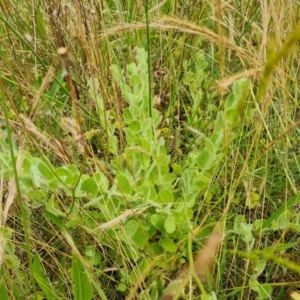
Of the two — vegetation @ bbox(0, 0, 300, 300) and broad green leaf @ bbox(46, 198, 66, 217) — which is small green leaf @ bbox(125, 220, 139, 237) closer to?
vegetation @ bbox(0, 0, 300, 300)

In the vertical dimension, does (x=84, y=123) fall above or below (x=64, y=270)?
above

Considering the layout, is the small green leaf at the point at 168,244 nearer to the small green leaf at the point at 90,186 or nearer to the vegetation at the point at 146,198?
the vegetation at the point at 146,198

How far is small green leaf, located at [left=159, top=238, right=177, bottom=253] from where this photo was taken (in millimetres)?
947

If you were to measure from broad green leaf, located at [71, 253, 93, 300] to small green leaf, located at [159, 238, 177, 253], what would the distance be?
0.57 feet

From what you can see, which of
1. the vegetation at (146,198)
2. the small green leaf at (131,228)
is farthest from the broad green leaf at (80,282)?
the small green leaf at (131,228)

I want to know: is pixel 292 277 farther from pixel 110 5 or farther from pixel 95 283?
pixel 110 5

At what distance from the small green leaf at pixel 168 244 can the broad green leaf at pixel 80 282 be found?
0.57 ft

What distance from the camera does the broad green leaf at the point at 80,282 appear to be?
31.6 inches

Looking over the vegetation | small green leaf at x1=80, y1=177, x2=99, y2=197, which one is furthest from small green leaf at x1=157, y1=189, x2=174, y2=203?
small green leaf at x1=80, y1=177, x2=99, y2=197

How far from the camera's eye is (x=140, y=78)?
1.09 meters

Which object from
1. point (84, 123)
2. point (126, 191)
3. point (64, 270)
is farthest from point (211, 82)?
point (64, 270)

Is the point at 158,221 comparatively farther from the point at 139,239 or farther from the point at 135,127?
the point at 135,127

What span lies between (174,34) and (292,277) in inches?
29.4

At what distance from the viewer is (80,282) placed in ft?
2.68
